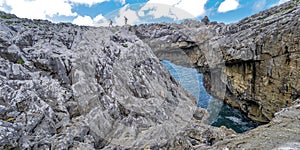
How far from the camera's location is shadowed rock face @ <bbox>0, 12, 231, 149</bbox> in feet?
28.5

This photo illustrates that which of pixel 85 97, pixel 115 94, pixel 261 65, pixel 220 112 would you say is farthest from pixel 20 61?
pixel 220 112

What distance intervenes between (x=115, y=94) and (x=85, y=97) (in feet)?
6.23

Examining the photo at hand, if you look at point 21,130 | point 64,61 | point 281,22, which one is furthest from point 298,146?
point 281,22

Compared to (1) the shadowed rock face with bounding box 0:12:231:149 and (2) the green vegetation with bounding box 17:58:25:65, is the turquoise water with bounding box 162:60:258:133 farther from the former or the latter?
(2) the green vegetation with bounding box 17:58:25:65

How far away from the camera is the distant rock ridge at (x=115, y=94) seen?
7.81 metres

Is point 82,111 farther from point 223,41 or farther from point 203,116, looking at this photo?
point 223,41

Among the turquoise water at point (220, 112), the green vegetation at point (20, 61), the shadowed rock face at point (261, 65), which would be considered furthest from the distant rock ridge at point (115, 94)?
the turquoise water at point (220, 112)

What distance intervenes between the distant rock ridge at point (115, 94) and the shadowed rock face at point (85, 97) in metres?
0.05

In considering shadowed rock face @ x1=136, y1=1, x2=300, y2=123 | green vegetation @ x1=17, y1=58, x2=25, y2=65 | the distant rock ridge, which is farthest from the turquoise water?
green vegetation @ x1=17, y1=58, x2=25, y2=65

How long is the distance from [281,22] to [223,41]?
8193 millimetres

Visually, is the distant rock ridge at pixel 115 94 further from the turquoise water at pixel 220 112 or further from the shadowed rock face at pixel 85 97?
the turquoise water at pixel 220 112

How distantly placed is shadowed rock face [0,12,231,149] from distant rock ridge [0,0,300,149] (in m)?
0.05

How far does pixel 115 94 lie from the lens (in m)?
12.9

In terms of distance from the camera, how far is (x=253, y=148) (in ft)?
14.0
